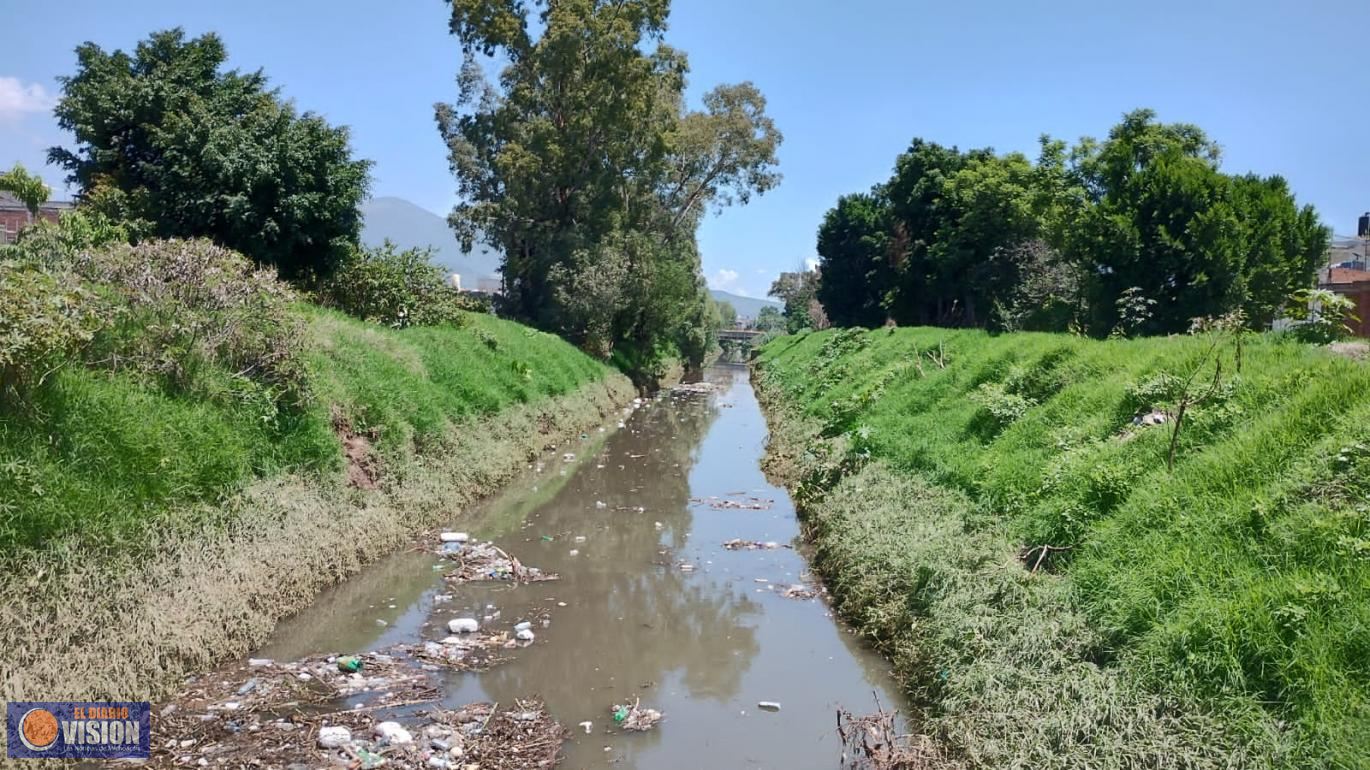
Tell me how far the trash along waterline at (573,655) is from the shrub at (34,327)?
2.70 metres

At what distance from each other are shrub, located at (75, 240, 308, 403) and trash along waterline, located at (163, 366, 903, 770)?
8.58 ft

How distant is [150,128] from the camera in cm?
1552

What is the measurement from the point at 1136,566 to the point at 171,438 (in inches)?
315

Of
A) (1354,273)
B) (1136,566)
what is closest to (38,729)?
(1136,566)

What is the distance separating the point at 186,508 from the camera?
694 centimetres

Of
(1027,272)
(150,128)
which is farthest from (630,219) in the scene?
(150,128)

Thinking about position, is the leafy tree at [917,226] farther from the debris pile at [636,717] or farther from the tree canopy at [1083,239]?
the debris pile at [636,717]

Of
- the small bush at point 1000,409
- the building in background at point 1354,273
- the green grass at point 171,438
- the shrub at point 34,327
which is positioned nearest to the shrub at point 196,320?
the green grass at point 171,438

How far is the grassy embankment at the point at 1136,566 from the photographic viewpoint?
4.45m

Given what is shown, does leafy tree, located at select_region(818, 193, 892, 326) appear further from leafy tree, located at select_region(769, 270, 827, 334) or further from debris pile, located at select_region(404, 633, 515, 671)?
debris pile, located at select_region(404, 633, 515, 671)

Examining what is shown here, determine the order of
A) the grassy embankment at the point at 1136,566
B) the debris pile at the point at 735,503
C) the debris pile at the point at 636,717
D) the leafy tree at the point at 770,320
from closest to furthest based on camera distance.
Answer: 1. the grassy embankment at the point at 1136,566
2. the debris pile at the point at 636,717
3. the debris pile at the point at 735,503
4. the leafy tree at the point at 770,320

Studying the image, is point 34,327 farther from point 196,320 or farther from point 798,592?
point 798,592

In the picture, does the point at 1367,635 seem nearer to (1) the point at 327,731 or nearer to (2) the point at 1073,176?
(1) the point at 327,731

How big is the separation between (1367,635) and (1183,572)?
3.88ft
